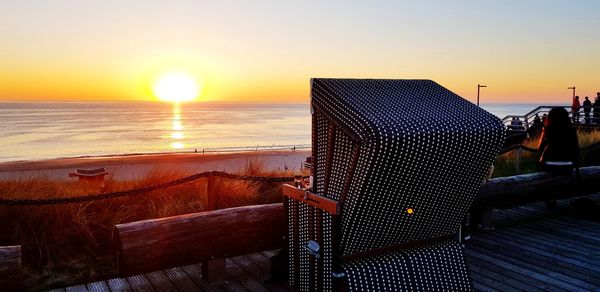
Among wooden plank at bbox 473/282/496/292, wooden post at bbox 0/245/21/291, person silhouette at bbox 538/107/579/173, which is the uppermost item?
person silhouette at bbox 538/107/579/173

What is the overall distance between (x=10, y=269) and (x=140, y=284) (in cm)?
113

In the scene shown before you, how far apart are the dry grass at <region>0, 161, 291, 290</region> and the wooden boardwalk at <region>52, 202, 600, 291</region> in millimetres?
754

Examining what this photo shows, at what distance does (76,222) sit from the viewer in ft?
19.6

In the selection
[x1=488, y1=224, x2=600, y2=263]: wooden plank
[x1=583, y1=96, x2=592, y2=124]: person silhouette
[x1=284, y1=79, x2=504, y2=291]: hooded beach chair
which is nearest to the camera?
[x1=284, y1=79, x2=504, y2=291]: hooded beach chair

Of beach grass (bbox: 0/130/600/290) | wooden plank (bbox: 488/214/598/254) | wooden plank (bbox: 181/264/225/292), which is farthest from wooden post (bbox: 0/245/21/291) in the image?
wooden plank (bbox: 488/214/598/254)

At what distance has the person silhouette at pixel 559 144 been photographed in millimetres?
6707

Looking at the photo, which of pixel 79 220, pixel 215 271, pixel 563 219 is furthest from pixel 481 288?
pixel 79 220

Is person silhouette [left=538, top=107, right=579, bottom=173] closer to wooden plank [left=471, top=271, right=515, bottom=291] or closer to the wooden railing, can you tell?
wooden plank [left=471, top=271, right=515, bottom=291]

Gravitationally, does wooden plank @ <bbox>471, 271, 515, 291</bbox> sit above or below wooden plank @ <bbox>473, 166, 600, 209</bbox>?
below

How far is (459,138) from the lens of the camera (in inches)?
127

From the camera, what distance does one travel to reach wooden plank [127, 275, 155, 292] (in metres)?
4.44

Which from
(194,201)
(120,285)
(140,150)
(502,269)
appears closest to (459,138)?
(502,269)

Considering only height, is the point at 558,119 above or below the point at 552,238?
above

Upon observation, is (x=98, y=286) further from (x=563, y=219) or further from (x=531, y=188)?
(x=563, y=219)
